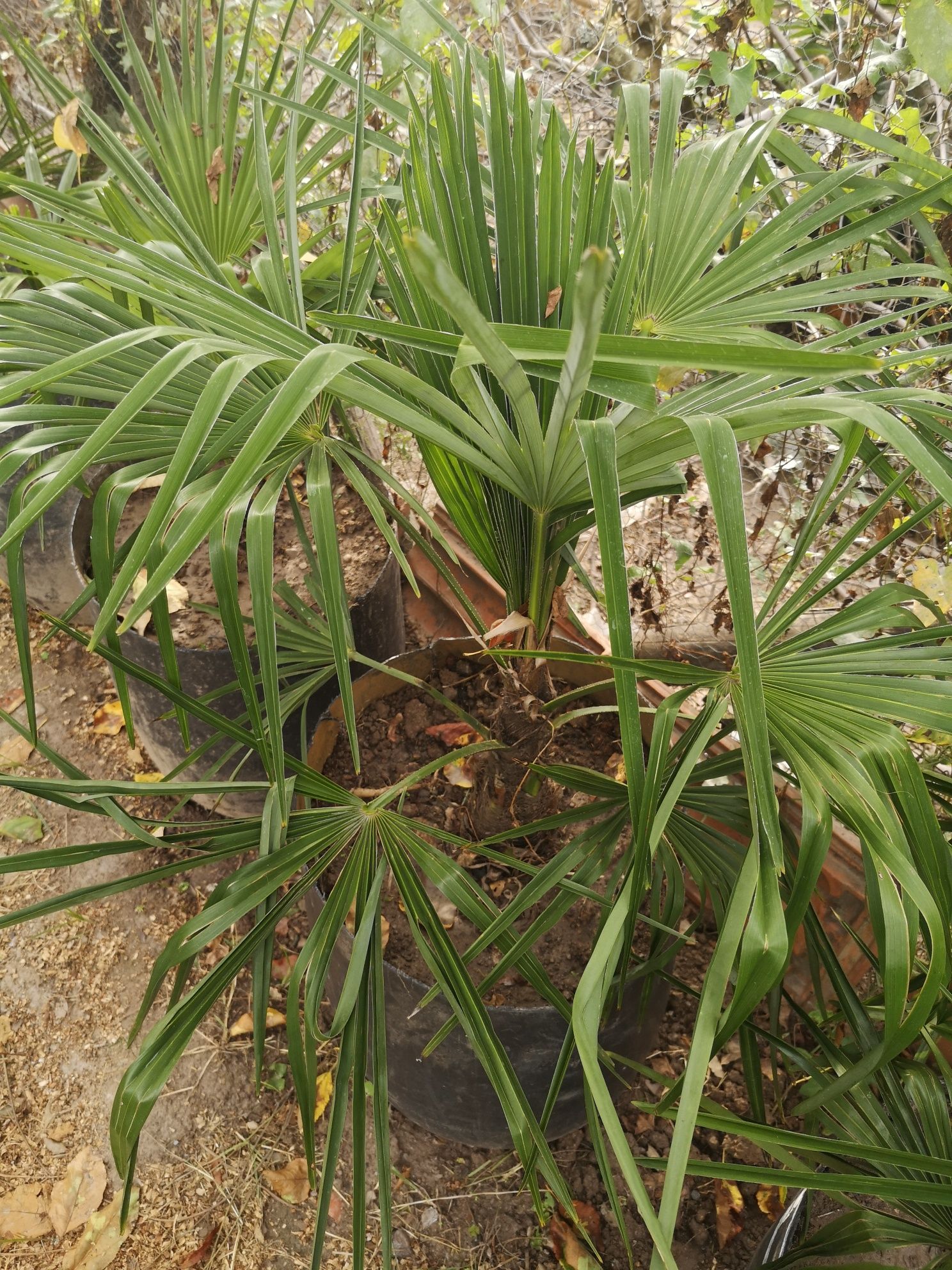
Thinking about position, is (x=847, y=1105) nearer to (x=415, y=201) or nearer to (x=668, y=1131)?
(x=668, y=1131)

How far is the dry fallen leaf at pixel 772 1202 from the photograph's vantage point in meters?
1.11

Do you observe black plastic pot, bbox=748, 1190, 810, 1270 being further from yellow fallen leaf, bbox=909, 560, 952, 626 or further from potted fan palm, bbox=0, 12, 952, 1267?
yellow fallen leaf, bbox=909, 560, 952, 626

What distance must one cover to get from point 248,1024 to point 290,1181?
245 mm

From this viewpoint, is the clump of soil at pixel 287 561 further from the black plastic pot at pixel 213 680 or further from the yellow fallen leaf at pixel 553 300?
the yellow fallen leaf at pixel 553 300

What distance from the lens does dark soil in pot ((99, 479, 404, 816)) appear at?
129cm

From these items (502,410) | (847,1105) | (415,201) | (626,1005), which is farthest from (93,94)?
(847,1105)

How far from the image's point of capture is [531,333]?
18.0 inches

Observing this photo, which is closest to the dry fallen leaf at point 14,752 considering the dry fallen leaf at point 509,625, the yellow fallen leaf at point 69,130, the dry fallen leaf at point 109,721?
the dry fallen leaf at point 109,721

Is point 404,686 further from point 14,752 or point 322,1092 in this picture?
point 14,752

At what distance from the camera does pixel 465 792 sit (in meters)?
1.17

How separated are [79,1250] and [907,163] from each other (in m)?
1.63

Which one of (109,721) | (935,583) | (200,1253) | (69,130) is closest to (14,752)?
(109,721)

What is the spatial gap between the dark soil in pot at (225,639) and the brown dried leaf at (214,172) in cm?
53

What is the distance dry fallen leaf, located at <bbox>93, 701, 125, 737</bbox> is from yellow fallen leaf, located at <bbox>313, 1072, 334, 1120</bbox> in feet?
2.59
